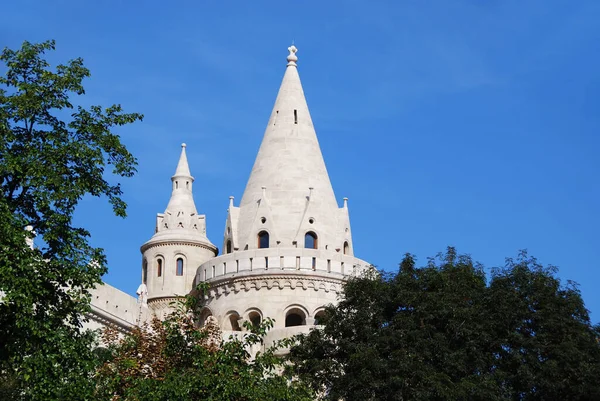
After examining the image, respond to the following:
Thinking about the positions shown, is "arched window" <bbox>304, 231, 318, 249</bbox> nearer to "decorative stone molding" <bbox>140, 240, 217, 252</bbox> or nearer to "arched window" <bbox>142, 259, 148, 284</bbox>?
"decorative stone molding" <bbox>140, 240, 217, 252</bbox>

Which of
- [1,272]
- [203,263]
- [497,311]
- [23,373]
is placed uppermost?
[203,263]

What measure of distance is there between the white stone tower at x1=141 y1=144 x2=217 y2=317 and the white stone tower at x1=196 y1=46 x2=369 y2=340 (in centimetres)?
221

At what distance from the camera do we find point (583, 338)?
1308 inches

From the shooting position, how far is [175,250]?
52469 millimetres

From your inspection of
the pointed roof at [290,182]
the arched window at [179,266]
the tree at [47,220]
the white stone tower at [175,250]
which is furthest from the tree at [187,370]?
the arched window at [179,266]

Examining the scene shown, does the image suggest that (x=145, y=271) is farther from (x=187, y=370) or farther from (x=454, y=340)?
(x=187, y=370)

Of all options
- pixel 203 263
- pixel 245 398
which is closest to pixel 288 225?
pixel 203 263

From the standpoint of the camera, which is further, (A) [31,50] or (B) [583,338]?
(B) [583,338]

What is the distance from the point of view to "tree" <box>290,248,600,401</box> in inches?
1232

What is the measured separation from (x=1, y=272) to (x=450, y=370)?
48.1ft

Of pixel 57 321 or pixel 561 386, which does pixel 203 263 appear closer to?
pixel 561 386

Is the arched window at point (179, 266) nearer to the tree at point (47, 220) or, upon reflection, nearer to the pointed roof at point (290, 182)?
the pointed roof at point (290, 182)

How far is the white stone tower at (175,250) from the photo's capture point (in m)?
51.9

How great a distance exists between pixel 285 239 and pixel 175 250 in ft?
→ 19.4
